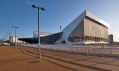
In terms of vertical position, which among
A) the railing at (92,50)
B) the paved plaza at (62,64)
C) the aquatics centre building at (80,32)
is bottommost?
the paved plaza at (62,64)

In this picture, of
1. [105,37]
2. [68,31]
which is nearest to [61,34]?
[68,31]

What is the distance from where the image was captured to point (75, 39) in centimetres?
9356

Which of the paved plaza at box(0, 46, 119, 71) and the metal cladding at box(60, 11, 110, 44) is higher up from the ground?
the metal cladding at box(60, 11, 110, 44)

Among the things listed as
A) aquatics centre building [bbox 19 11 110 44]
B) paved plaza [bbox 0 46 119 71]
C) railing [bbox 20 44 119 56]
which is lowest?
paved plaza [bbox 0 46 119 71]

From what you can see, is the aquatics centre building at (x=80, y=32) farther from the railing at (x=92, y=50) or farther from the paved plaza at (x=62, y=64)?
the paved plaza at (x=62, y=64)

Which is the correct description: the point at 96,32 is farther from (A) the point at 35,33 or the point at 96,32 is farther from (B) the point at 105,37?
(A) the point at 35,33

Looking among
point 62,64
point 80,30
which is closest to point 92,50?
point 62,64

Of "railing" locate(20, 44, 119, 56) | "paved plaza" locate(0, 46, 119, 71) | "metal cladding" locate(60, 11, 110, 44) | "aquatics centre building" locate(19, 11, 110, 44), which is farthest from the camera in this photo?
"aquatics centre building" locate(19, 11, 110, 44)

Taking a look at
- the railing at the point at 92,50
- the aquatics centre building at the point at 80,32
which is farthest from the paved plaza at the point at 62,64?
the aquatics centre building at the point at 80,32

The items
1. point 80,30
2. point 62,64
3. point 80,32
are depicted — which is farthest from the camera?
point 80,30

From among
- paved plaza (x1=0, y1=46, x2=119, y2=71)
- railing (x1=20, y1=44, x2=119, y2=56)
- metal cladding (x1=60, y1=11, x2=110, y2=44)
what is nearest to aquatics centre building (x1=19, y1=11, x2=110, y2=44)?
metal cladding (x1=60, y1=11, x2=110, y2=44)

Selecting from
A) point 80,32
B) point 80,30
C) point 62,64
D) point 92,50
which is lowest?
point 62,64

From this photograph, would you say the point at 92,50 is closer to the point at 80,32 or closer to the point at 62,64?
the point at 62,64

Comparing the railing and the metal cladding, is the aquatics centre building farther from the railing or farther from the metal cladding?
the railing
